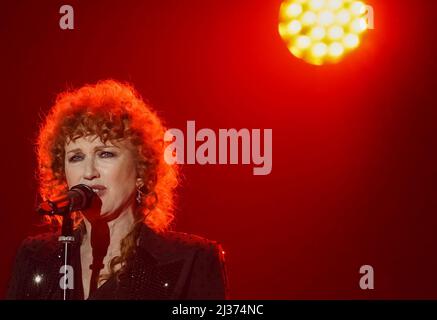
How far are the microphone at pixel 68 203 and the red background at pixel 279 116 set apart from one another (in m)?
1.06

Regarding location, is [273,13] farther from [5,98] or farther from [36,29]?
[5,98]

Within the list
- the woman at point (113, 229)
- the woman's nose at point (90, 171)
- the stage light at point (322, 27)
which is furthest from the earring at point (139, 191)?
the stage light at point (322, 27)

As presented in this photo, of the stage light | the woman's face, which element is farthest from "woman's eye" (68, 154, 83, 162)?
the stage light

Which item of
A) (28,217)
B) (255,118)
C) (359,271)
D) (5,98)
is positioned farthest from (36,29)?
(359,271)

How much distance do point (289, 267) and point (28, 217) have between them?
1.26 metres

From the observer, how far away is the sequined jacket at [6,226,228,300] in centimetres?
272

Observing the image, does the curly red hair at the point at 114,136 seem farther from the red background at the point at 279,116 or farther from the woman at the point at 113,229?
the red background at the point at 279,116

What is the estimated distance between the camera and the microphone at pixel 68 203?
2098mm

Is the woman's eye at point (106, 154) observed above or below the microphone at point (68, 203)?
above

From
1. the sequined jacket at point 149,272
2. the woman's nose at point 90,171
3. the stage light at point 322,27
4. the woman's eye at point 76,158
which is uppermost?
the stage light at point 322,27

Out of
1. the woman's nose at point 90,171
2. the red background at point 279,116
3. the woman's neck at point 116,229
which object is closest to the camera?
the woman's nose at point 90,171

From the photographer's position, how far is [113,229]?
9.25ft

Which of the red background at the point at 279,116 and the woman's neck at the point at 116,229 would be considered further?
the red background at the point at 279,116

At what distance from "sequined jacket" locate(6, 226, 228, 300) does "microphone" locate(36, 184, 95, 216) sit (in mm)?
521
